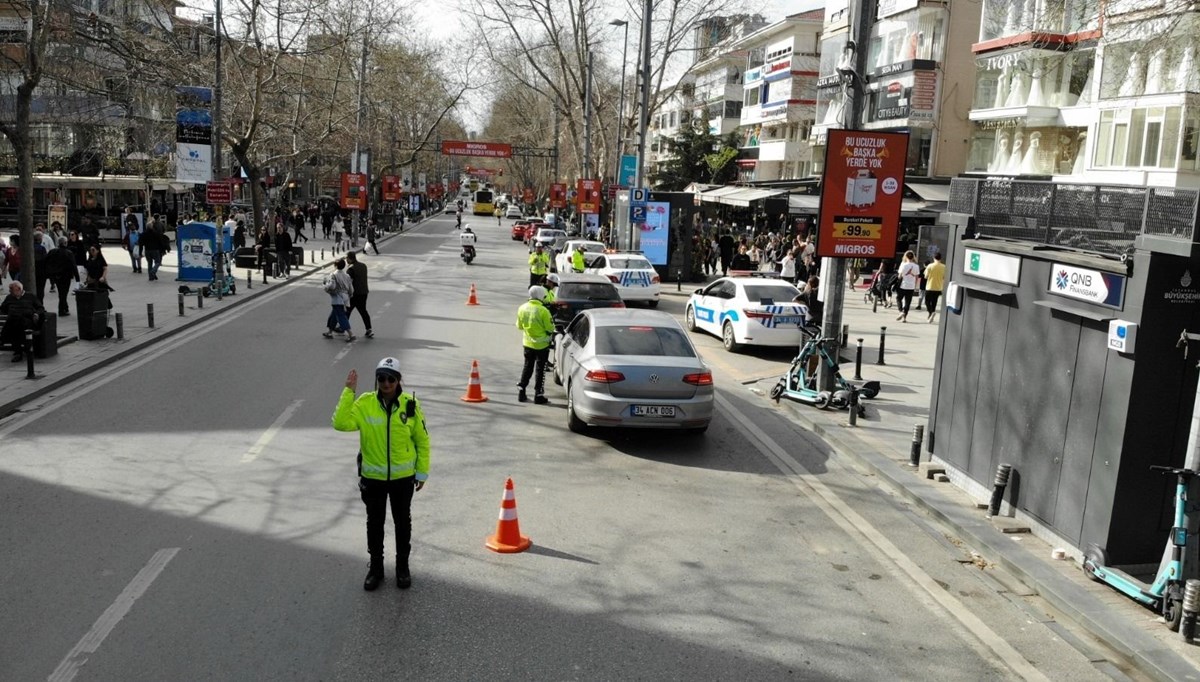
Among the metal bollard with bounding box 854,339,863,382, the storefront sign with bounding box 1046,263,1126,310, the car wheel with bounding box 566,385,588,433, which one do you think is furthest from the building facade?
the storefront sign with bounding box 1046,263,1126,310

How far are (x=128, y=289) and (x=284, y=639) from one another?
22.9 meters

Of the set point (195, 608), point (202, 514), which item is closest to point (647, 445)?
point (202, 514)

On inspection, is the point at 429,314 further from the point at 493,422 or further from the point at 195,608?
the point at 195,608

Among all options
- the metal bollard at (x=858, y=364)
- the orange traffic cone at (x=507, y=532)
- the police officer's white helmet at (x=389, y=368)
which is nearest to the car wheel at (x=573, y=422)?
the orange traffic cone at (x=507, y=532)

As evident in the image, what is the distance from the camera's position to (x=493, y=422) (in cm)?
1174

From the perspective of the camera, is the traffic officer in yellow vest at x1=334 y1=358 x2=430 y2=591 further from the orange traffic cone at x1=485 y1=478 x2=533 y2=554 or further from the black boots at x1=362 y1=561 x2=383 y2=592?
the orange traffic cone at x1=485 y1=478 x2=533 y2=554

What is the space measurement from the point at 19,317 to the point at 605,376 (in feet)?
31.4

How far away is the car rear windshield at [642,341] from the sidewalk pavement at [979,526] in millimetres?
2276

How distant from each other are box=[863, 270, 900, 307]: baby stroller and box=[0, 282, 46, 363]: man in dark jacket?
20.8m

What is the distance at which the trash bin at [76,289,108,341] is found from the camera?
650 inches

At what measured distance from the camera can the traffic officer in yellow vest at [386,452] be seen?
6.40 metres

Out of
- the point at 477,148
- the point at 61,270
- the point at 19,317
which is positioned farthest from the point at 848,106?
the point at 477,148

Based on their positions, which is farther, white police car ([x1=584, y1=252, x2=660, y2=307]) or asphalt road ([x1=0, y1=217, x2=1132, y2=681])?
white police car ([x1=584, y1=252, x2=660, y2=307])

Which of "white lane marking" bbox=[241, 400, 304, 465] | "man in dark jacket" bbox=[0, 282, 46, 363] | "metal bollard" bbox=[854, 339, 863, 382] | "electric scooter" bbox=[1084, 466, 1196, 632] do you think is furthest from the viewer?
"metal bollard" bbox=[854, 339, 863, 382]
